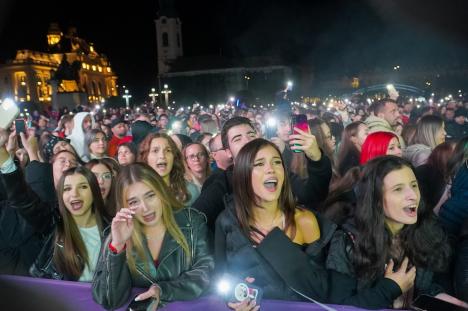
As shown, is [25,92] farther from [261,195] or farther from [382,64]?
[261,195]

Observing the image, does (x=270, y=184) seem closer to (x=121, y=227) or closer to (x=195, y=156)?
(x=121, y=227)

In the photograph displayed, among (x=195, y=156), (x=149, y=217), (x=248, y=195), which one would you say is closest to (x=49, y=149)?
(x=195, y=156)

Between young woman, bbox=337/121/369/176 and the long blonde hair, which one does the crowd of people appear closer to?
the long blonde hair

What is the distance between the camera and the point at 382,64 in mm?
97938

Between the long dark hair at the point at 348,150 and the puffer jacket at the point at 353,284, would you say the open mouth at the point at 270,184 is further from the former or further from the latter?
the long dark hair at the point at 348,150

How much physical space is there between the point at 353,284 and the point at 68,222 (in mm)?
2147

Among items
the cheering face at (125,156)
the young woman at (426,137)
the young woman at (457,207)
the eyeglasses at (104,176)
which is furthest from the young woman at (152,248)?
the young woman at (426,137)

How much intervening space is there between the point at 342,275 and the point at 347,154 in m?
3.04

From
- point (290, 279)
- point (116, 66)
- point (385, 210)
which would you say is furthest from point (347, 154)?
point (116, 66)

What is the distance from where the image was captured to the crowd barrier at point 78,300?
2.83 meters

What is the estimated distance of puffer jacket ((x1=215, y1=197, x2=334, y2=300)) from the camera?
2750 millimetres

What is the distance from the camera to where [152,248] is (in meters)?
3.16

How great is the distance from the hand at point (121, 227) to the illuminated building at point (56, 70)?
44563mm

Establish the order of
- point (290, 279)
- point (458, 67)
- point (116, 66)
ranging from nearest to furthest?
point (290, 279)
point (458, 67)
point (116, 66)
